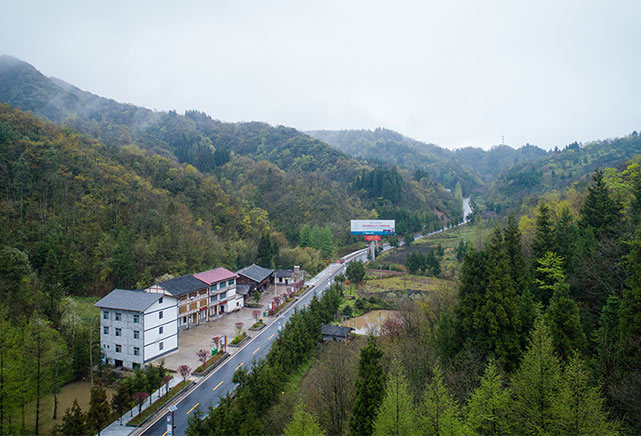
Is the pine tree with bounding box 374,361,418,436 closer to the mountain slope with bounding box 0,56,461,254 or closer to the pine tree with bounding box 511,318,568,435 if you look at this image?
the pine tree with bounding box 511,318,568,435

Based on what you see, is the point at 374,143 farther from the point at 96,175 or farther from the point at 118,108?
the point at 96,175

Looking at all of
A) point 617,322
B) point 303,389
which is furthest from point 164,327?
point 617,322

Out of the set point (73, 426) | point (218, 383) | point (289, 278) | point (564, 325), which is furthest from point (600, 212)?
point (289, 278)

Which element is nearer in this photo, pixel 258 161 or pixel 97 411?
pixel 97 411

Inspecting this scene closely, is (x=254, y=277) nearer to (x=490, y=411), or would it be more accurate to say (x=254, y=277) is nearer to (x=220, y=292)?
(x=220, y=292)

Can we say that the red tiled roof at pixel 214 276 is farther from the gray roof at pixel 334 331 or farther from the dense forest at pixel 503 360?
the gray roof at pixel 334 331

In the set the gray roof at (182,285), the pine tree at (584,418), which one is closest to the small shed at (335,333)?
the gray roof at (182,285)
